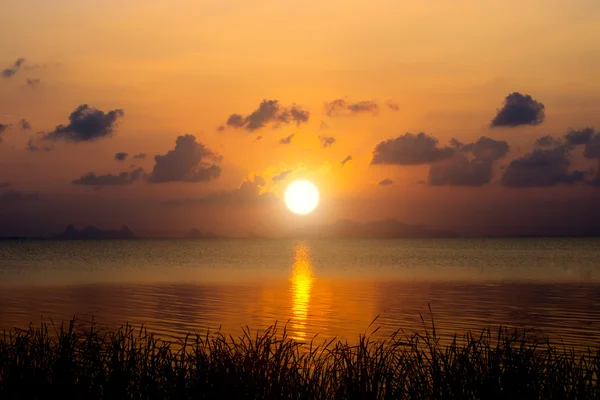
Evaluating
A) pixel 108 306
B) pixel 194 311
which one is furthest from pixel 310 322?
pixel 108 306

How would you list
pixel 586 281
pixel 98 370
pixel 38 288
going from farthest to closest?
pixel 586 281
pixel 38 288
pixel 98 370

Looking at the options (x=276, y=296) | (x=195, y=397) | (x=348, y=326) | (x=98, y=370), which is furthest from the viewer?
(x=276, y=296)

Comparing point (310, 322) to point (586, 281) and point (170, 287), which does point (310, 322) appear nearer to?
point (170, 287)

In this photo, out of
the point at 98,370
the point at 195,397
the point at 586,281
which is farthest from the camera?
the point at 586,281

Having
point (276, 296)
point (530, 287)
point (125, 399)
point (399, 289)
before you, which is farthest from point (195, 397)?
point (530, 287)

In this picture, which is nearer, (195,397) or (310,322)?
(195,397)

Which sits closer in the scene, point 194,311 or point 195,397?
point 195,397

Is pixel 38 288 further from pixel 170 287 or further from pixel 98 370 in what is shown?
pixel 98 370

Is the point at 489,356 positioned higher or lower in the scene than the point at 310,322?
higher

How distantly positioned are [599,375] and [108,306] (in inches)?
1899

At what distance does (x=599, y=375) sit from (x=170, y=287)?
6631cm

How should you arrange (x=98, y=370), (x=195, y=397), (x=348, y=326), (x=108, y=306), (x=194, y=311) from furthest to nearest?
(x=108, y=306) → (x=194, y=311) → (x=348, y=326) → (x=98, y=370) → (x=195, y=397)

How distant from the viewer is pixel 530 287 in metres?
78.1

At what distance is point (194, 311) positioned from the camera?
5322cm
